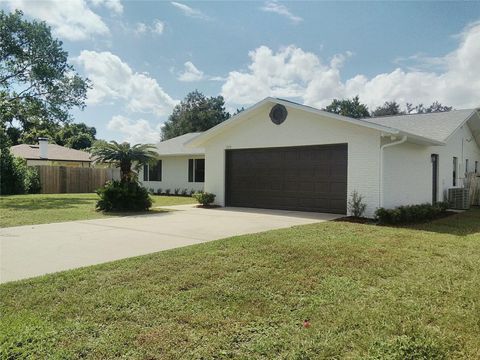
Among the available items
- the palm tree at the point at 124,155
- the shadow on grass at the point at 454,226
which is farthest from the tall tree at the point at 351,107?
the palm tree at the point at 124,155

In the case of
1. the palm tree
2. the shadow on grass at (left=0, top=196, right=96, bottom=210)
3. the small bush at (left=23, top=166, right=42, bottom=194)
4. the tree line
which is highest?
the tree line

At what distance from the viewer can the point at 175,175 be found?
23.2 metres

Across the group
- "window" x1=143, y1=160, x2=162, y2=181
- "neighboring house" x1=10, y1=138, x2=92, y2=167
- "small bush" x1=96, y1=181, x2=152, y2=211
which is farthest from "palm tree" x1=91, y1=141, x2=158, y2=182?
"neighboring house" x1=10, y1=138, x2=92, y2=167

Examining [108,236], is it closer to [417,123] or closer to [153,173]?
[417,123]

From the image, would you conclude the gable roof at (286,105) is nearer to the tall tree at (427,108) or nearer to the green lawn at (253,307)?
the green lawn at (253,307)

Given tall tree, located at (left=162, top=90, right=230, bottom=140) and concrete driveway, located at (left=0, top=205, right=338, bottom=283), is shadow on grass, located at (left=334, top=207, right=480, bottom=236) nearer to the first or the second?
concrete driveway, located at (left=0, top=205, right=338, bottom=283)

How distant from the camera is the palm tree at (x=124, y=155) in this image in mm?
13461

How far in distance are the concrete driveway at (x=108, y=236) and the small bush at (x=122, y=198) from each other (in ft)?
6.78

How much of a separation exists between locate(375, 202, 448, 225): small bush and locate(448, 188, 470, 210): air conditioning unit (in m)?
3.99

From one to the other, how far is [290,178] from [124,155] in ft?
20.5

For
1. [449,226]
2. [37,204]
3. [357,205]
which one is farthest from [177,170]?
[449,226]

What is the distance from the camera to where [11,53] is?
21.1 meters

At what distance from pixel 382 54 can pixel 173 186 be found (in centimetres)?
→ 1406

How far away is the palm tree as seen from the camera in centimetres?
1346
